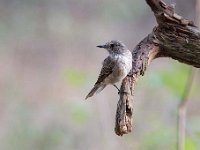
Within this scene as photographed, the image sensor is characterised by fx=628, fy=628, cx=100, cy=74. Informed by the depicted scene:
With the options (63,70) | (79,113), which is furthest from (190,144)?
(63,70)

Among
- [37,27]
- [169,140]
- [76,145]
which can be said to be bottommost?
[76,145]

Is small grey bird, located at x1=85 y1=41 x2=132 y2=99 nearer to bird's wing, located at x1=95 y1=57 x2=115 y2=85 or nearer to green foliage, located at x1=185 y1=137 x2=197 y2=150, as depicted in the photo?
bird's wing, located at x1=95 y1=57 x2=115 y2=85

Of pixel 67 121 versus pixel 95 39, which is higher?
pixel 95 39

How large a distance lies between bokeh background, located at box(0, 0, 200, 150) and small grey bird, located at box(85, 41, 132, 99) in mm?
1363

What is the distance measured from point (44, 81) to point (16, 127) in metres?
1.95

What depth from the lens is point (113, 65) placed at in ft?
6.89

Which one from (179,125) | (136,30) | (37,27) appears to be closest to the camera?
(179,125)

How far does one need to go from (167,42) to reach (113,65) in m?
0.28

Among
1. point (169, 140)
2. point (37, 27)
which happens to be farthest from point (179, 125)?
point (37, 27)

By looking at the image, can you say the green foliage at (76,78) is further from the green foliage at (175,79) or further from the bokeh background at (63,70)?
the green foliage at (175,79)

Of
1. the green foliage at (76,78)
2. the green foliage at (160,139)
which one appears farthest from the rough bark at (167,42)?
the green foliage at (76,78)

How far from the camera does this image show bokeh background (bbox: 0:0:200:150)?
409cm

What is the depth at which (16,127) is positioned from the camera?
13.6 ft

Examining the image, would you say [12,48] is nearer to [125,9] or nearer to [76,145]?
[125,9]
